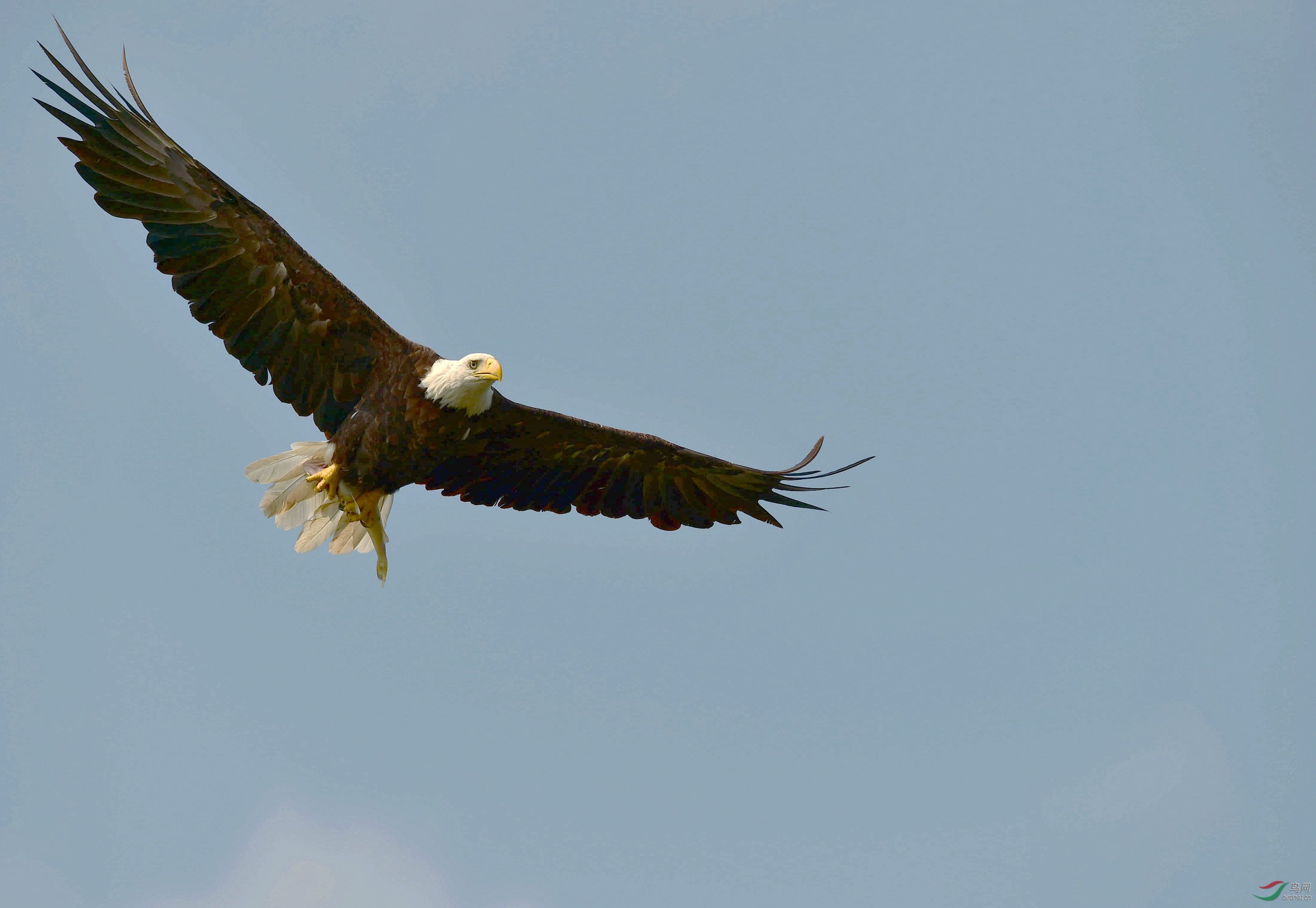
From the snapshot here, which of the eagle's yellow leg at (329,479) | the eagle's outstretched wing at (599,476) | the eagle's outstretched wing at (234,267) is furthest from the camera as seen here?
the eagle's outstretched wing at (599,476)

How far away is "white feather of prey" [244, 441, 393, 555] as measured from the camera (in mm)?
10281

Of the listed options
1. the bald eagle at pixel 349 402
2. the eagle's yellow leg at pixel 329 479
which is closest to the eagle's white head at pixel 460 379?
the bald eagle at pixel 349 402

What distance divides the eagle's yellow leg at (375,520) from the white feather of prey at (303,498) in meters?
0.04

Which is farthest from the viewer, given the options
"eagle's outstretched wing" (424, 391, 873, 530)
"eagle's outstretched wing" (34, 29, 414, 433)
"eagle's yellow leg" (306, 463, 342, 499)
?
"eagle's outstretched wing" (424, 391, 873, 530)

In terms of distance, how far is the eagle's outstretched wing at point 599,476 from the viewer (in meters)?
10.5

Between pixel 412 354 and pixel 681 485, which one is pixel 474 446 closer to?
pixel 412 354

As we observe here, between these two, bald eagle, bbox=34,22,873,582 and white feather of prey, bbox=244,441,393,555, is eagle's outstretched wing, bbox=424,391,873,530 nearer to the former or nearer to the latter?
bald eagle, bbox=34,22,873,582

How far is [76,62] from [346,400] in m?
2.82

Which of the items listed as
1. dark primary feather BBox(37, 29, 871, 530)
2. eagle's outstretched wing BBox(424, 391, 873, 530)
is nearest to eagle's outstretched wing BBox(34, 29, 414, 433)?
dark primary feather BBox(37, 29, 871, 530)

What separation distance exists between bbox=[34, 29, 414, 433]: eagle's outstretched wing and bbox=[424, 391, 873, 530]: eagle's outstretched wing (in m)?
1.08

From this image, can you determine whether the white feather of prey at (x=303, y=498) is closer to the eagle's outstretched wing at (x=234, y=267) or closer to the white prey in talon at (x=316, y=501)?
the white prey in talon at (x=316, y=501)

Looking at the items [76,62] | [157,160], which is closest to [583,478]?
Result: [157,160]

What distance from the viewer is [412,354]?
32.3 feet

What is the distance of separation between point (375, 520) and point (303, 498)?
564mm
